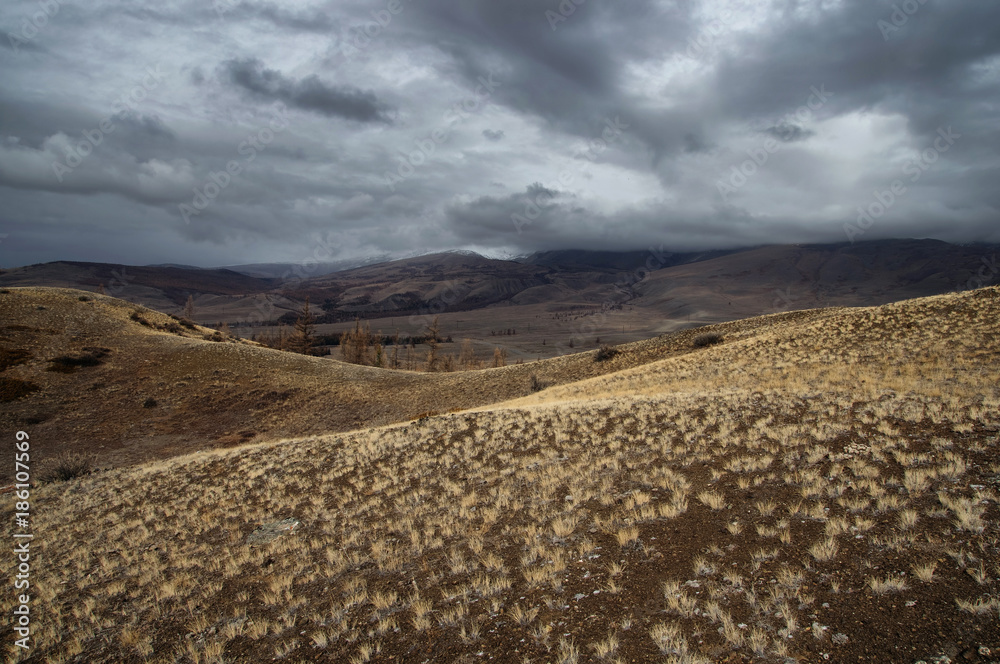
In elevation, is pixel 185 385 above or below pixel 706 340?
below

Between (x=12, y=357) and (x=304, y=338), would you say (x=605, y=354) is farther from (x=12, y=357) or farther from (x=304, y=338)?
(x=304, y=338)

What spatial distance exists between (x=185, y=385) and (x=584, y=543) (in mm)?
40046

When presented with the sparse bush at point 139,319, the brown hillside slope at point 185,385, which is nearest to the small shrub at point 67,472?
the brown hillside slope at point 185,385

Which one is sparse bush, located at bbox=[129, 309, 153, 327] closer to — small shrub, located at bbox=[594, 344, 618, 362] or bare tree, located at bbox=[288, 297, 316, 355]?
bare tree, located at bbox=[288, 297, 316, 355]

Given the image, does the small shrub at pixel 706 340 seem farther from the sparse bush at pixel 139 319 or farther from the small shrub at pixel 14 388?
the sparse bush at pixel 139 319

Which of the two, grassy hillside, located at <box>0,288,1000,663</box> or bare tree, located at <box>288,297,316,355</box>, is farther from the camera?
bare tree, located at <box>288,297,316,355</box>

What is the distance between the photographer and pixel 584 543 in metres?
8.64

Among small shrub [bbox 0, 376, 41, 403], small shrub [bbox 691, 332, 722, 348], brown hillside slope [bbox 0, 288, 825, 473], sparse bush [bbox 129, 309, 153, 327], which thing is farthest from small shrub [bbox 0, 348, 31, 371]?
small shrub [bbox 691, 332, 722, 348]

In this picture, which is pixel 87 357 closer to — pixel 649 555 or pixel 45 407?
pixel 45 407

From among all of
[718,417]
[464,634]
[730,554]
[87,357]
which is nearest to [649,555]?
[730,554]

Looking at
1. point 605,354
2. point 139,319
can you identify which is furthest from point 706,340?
point 139,319

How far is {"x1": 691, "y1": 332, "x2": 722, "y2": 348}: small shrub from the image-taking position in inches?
1581

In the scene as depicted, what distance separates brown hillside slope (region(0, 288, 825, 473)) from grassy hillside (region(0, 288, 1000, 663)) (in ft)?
49.9

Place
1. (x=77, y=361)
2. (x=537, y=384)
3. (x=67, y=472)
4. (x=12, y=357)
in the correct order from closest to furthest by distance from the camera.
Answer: (x=67, y=472)
(x=12, y=357)
(x=77, y=361)
(x=537, y=384)
